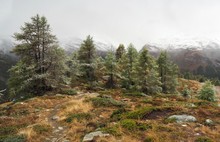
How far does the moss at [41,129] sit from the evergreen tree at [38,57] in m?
16.0

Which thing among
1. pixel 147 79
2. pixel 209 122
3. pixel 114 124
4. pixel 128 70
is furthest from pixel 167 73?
pixel 114 124

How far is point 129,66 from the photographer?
4525cm

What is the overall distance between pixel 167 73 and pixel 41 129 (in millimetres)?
36605

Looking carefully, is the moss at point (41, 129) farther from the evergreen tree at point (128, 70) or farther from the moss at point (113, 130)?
the evergreen tree at point (128, 70)

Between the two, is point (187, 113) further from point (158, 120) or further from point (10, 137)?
point (10, 137)

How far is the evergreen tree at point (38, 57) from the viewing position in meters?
28.9

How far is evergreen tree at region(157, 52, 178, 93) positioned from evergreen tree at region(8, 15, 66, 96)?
901 inches

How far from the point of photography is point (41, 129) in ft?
41.3

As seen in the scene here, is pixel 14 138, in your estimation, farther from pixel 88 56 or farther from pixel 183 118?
pixel 88 56

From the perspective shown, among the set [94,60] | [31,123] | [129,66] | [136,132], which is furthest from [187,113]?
[129,66]

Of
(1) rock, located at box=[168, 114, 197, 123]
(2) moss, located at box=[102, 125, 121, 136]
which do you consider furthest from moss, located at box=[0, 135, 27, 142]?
(1) rock, located at box=[168, 114, 197, 123]

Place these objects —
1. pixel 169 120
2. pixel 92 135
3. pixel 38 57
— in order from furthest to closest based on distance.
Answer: pixel 38 57, pixel 169 120, pixel 92 135

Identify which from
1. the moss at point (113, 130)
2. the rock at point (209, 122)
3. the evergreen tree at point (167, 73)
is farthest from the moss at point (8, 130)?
the evergreen tree at point (167, 73)

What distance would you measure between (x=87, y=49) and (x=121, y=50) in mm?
34340
